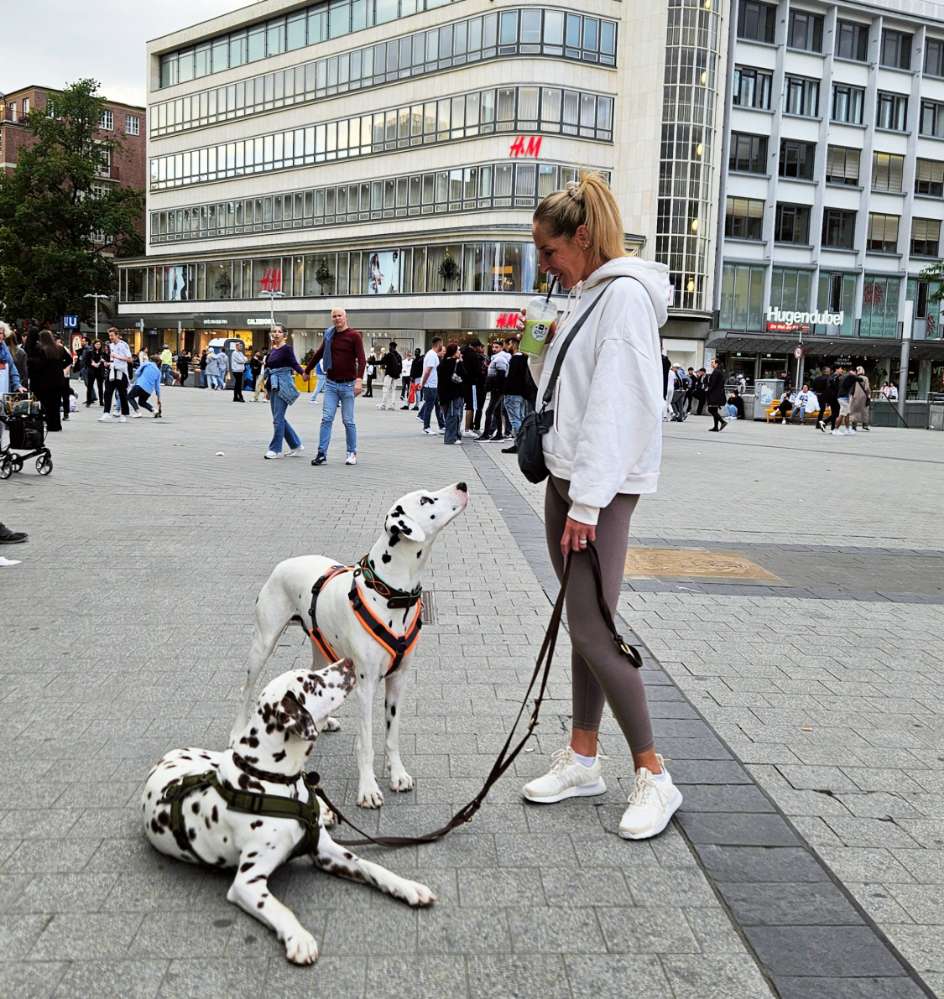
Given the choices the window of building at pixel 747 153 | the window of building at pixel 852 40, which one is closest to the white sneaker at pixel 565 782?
the window of building at pixel 747 153

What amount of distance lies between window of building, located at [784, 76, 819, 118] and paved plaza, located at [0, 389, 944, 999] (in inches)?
2237

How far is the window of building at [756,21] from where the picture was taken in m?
57.1

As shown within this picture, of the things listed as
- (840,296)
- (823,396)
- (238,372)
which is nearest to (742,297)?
(840,296)

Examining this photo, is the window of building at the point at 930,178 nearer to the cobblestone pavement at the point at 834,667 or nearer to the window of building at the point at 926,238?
the window of building at the point at 926,238

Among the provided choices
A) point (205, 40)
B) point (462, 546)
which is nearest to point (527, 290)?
point (205, 40)

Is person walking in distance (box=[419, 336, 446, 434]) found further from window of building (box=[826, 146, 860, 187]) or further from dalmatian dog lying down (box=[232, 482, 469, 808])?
window of building (box=[826, 146, 860, 187])

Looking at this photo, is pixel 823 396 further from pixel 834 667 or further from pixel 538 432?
pixel 538 432

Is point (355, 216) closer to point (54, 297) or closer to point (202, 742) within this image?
point (54, 297)

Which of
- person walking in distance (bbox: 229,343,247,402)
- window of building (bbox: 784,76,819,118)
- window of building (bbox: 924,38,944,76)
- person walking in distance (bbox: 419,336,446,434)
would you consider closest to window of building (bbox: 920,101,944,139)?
window of building (bbox: 924,38,944,76)

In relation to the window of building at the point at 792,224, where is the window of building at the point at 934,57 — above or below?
Answer: above

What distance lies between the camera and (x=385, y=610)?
3.43 m

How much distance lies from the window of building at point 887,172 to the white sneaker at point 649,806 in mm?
64790

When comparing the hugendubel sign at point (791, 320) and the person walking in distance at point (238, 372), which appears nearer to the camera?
the person walking in distance at point (238, 372)

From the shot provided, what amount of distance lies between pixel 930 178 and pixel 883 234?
468cm
